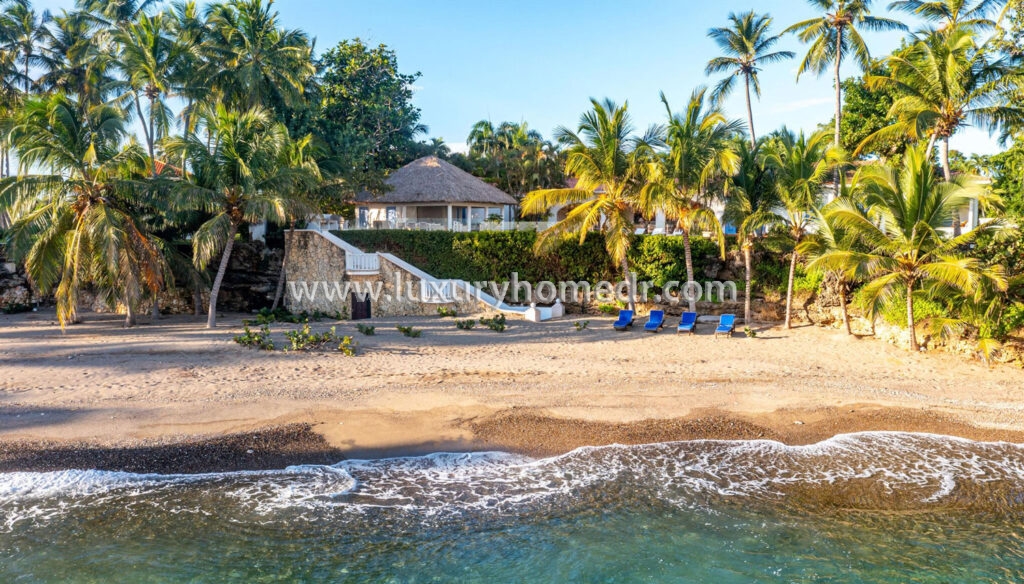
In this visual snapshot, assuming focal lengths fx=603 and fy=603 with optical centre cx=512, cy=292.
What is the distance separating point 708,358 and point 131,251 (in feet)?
52.8

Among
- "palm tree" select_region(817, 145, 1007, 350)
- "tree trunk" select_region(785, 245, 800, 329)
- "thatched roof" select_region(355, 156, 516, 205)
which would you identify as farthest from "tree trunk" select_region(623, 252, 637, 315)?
"thatched roof" select_region(355, 156, 516, 205)

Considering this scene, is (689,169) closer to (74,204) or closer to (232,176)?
(232,176)

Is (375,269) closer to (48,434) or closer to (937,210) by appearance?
(48,434)

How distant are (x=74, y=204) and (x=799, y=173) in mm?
20752

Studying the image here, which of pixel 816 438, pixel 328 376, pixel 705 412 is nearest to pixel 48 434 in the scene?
pixel 328 376

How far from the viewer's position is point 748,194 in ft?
61.0

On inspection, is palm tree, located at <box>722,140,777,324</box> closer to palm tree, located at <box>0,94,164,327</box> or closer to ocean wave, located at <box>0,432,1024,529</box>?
ocean wave, located at <box>0,432,1024,529</box>

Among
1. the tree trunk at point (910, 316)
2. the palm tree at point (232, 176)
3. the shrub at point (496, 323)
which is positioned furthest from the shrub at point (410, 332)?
the tree trunk at point (910, 316)

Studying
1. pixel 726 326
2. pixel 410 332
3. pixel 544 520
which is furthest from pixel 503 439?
pixel 726 326

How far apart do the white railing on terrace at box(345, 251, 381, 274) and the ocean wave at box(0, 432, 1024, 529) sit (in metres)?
12.0

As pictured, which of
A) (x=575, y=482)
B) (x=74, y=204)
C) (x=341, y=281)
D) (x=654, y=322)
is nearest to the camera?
(x=575, y=482)

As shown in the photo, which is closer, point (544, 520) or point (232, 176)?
point (544, 520)

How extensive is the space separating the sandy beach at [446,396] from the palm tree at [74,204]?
1790mm

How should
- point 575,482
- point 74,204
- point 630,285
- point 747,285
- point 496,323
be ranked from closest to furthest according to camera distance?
1. point 575,482
2. point 74,204
3. point 496,323
4. point 747,285
5. point 630,285
